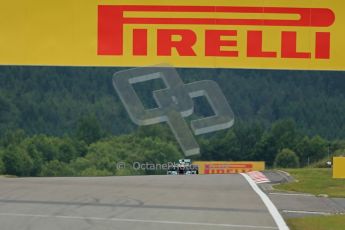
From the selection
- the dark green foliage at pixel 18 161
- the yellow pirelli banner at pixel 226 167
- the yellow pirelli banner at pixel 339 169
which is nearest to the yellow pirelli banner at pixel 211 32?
the yellow pirelli banner at pixel 339 169

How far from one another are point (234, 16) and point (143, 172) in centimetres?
11309

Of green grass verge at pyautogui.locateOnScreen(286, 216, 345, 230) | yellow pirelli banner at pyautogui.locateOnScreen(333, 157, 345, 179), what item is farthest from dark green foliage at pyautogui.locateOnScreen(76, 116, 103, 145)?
green grass verge at pyautogui.locateOnScreen(286, 216, 345, 230)

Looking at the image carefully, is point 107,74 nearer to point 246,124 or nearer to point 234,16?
point 246,124

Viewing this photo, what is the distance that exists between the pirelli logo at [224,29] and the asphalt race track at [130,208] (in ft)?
12.8

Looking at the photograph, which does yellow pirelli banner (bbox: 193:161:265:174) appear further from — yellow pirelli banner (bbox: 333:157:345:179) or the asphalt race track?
the asphalt race track

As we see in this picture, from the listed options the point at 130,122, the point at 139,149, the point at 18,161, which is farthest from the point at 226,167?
the point at 130,122

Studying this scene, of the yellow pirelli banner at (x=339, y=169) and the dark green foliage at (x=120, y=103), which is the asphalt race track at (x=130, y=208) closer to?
the yellow pirelli banner at (x=339, y=169)

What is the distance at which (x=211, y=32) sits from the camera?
19969 millimetres

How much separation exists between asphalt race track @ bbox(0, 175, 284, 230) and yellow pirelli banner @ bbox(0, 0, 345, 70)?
354 centimetres

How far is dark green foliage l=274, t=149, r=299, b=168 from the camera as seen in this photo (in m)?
131

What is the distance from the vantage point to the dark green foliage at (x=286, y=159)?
430 feet

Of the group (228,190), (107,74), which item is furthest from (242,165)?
(107,74)

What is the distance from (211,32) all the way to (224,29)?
349 mm

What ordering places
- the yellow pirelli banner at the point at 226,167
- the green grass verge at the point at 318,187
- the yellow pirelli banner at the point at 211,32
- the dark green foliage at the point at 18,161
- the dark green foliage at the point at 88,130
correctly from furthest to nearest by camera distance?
the dark green foliage at the point at 88,130
the dark green foliage at the point at 18,161
the yellow pirelli banner at the point at 226,167
the green grass verge at the point at 318,187
the yellow pirelli banner at the point at 211,32
